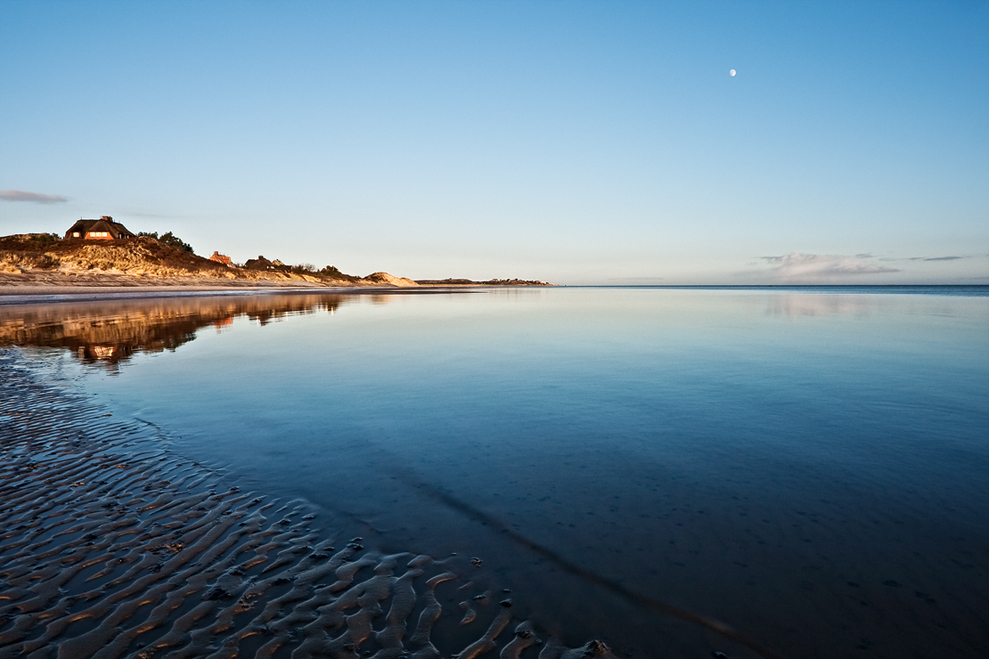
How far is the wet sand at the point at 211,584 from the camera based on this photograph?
3.40m

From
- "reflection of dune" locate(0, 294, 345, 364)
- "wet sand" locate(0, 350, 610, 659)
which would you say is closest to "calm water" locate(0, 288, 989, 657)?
"wet sand" locate(0, 350, 610, 659)

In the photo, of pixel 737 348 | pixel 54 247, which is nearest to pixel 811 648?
pixel 737 348

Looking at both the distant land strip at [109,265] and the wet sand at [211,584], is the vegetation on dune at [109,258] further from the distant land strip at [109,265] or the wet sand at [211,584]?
the wet sand at [211,584]

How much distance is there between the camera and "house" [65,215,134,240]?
351 feet

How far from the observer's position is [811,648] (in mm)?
3492

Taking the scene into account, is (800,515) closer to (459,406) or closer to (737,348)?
(459,406)

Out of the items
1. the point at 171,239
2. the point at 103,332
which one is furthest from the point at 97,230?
the point at 103,332

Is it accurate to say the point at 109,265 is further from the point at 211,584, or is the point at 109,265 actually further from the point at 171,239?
the point at 211,584

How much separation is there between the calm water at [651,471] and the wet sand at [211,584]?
378 millimetres

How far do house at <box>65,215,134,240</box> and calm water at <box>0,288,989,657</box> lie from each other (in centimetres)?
11863

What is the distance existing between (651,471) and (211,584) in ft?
16.9

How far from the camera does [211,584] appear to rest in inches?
159

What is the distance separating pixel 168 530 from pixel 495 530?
3306 millimetres

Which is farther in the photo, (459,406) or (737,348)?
(737,348)
